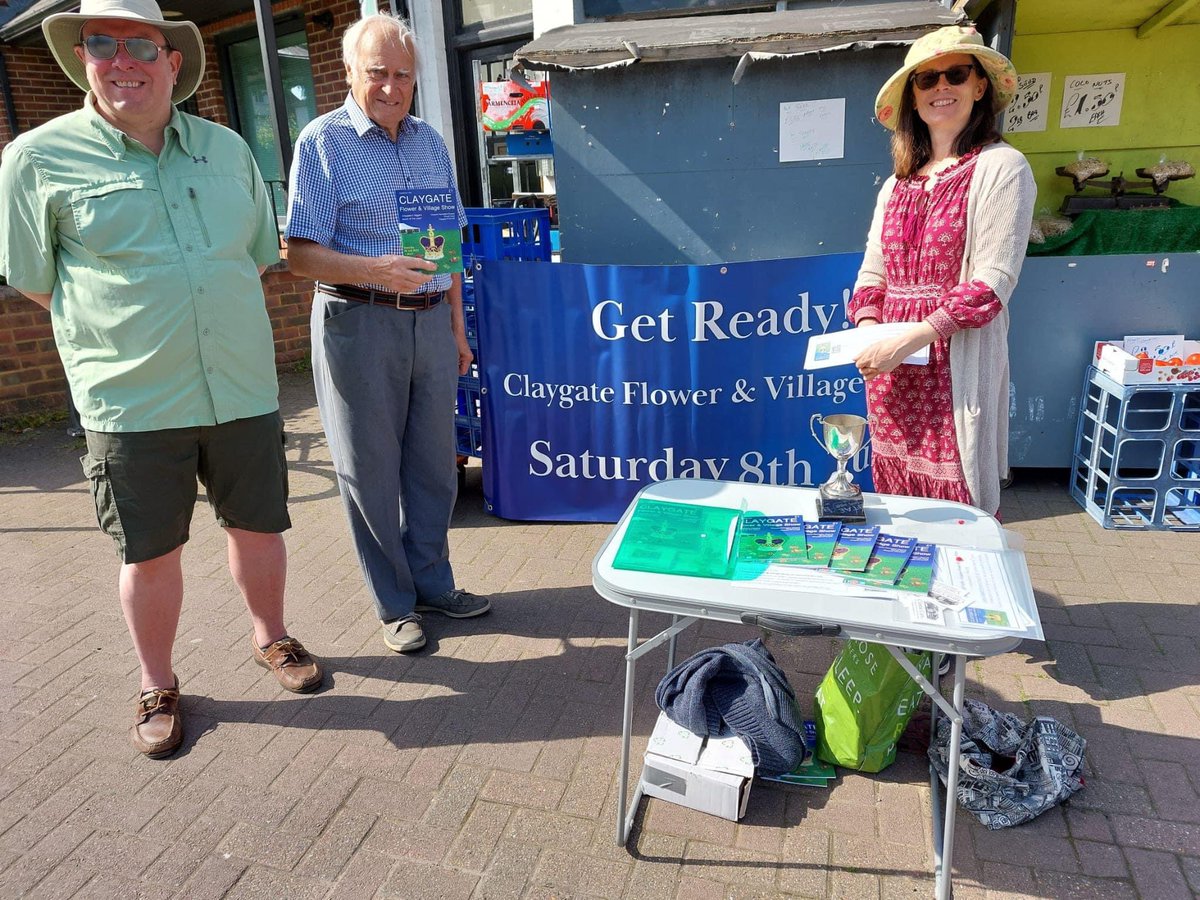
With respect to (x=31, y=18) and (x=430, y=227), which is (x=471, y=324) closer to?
(x=430, y=227)

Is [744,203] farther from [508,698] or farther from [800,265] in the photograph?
[508,698]

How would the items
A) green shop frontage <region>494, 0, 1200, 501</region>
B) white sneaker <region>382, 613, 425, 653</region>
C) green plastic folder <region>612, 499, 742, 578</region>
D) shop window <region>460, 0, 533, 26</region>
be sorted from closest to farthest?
green plastic folder <region>612, 499, 742, 578</region> < white sneaker <region>382, 613, 425, 653</region> < green shop frontage <region>494, 0, 1200, 501</region> < shop window <region>460, 0, 533, 26</region>

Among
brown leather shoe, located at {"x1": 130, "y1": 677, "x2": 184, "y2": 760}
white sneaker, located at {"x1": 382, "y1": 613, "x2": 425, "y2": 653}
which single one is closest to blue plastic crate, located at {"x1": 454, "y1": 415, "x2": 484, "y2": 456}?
white sneaker, located at {"x1": 382, "y1": 613, "x2": 425, "y2": 653}

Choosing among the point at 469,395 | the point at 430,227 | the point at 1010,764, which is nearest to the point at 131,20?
the point at 430,227

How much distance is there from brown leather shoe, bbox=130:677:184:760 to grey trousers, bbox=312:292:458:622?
2.54 ft

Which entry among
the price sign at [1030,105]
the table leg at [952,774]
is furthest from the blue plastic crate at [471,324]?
the price sign at [1030,105]

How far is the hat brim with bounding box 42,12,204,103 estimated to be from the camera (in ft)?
7.29

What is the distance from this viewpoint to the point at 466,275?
13.4ft

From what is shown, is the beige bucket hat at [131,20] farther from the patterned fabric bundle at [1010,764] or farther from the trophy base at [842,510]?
the patterned fabric bundle at [1010,764]

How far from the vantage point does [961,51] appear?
2.34 metres

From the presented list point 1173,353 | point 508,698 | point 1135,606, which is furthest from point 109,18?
point 1173,353

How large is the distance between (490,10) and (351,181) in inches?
194

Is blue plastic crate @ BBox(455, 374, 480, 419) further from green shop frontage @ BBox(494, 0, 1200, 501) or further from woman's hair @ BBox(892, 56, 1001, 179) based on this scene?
woman's hair @ BBox(892, 56, 1001, 179)

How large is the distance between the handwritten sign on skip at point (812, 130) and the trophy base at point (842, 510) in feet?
8.30
